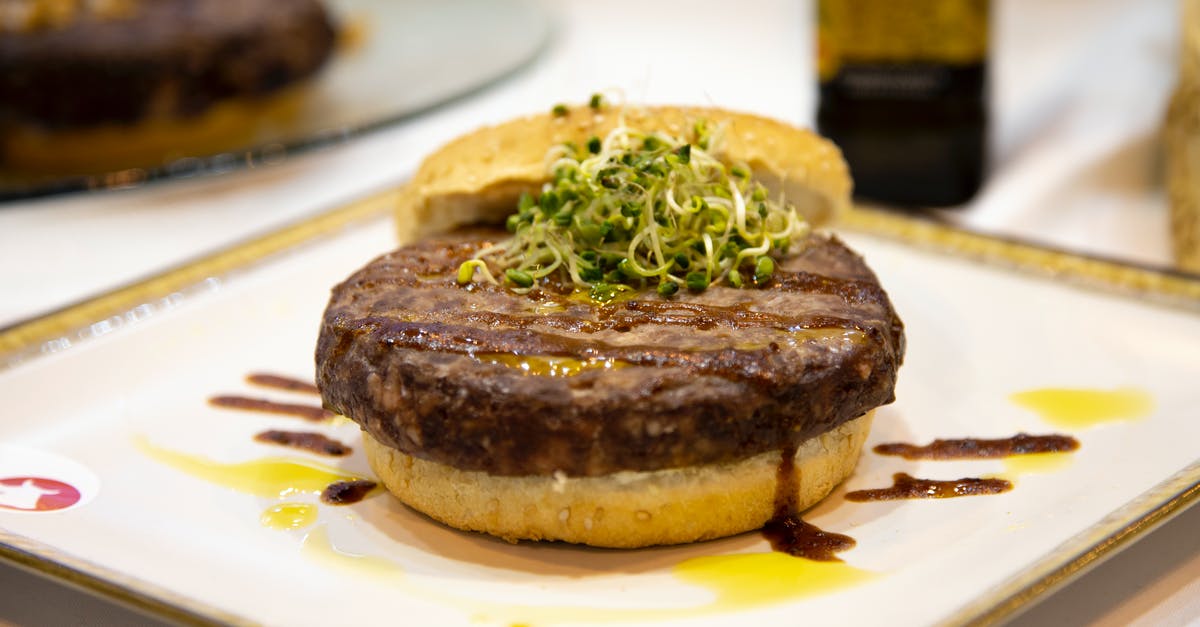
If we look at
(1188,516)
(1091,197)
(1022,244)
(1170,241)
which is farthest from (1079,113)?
(1188,516)

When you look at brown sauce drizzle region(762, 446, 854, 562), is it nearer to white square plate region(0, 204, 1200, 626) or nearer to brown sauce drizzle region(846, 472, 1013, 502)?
white square plate region(0, 204, 1200, 626)

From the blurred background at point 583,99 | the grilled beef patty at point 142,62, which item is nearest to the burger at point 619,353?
the blurred background at point 583,99

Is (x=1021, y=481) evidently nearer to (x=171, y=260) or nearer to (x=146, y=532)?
(x=146, y=532)

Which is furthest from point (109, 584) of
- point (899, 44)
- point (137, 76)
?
point (899, 44)

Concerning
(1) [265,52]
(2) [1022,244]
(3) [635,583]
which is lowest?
(3) [635,583]

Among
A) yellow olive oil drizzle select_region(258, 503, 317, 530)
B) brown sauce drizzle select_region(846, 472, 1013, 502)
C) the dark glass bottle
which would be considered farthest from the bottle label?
yellow olive oil drizzle select_region(258, 503, 317, 530)

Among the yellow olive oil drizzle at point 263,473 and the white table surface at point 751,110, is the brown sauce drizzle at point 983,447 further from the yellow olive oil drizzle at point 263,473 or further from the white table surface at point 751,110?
the yellow olive oil drizzle at point 263,473

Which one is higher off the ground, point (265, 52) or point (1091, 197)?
point (265, 52)
